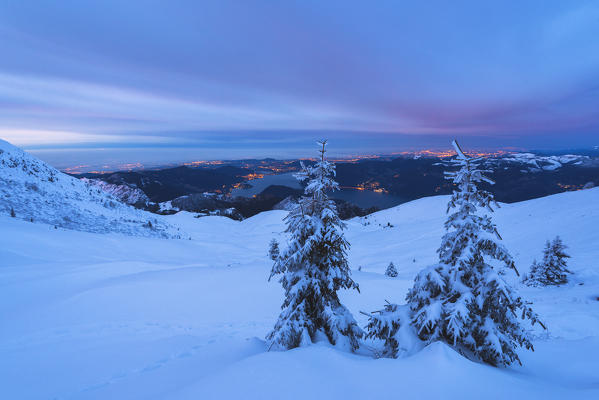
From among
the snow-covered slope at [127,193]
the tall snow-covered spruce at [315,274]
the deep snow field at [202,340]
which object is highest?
the tall snow-covered spruce at [315,274]

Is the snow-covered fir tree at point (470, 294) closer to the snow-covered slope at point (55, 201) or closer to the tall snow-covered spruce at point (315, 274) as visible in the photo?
the tall snow-covered spruce at point (315, 274)

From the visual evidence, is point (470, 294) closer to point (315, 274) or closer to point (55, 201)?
point (315, 274)

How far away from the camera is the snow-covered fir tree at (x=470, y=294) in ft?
12.7

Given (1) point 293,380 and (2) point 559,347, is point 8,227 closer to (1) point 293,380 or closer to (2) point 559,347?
(1) point 293,380

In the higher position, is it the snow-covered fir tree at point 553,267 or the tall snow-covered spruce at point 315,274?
the tall snow-covered spruce at point 315,274

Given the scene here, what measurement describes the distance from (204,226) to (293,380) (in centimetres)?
4481

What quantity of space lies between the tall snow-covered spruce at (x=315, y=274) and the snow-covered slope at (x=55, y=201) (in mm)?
24955

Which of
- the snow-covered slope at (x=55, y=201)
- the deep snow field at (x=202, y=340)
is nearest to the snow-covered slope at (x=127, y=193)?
the snow-covered slope at (x=55, y=201)

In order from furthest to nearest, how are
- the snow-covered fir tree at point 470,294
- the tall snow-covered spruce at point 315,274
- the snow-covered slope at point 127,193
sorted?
the snow-covered slope at point 127,193
the tall snow-covered spruce at point 315,274
the snow-covered fir tree at point 470,294

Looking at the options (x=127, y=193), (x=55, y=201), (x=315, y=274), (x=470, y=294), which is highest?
(x=470, y=294)

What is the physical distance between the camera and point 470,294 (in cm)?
392

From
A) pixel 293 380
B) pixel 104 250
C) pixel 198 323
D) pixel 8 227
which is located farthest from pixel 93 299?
pixel 8 227

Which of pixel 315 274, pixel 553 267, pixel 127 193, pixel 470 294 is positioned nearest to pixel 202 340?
pixel 315 274

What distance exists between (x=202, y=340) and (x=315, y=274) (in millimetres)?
4091
